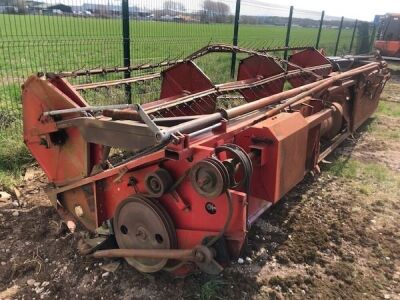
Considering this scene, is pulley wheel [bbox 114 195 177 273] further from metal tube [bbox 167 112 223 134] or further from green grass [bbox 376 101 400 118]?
green grass [bbox 376 101 400 118]

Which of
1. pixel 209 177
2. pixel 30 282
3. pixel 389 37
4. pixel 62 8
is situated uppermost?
pixel 62 8

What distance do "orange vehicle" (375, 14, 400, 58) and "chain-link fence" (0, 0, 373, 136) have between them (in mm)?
5024

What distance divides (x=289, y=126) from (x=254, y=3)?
903 centimetres

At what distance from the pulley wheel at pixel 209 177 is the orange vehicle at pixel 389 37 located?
17310 millimetres

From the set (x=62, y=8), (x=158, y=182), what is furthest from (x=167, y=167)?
(x=62, y=8)

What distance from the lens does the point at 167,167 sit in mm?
2506

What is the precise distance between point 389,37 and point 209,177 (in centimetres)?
1833

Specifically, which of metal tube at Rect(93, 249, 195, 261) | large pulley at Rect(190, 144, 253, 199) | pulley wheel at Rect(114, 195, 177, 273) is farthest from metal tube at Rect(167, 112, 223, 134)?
metal tube at Rect(93, 249, 195, 261)

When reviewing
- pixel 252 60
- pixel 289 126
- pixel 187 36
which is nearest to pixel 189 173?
pixel 289 126

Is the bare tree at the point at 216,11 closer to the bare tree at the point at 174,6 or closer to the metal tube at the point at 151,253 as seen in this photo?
the bare tree at the point at 174,6

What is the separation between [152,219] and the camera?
8.51 feet

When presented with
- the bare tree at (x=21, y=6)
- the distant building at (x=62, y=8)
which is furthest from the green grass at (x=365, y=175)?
the bare tree at (x=21, y=6)

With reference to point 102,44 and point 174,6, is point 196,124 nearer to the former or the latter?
point 102,44

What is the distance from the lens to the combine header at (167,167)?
231cm
